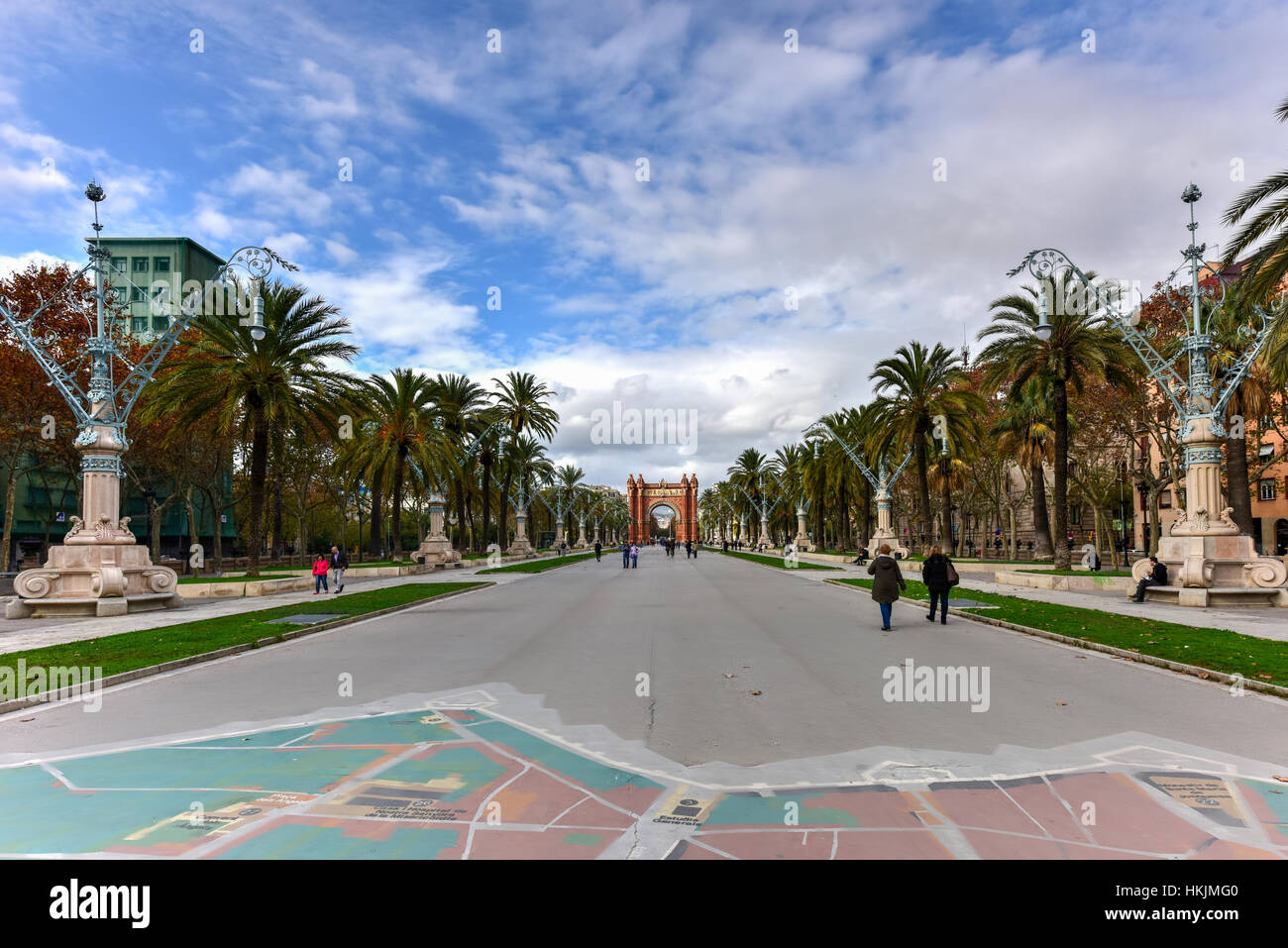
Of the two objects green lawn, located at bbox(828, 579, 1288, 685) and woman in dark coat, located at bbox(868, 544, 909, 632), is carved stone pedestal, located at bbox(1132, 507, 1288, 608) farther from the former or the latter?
woman in dark coat, located at bbox(868, 544, 909, 632)

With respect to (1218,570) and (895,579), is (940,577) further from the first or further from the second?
(1218,570)

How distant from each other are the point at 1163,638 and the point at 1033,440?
89.4ft

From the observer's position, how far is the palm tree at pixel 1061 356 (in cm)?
2595

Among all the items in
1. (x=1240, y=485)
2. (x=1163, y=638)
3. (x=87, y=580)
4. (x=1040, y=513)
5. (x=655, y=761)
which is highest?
(x=1240, y=485)

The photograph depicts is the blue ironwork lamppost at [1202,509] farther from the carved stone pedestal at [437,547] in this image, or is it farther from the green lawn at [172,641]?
the carved stone pedestal at [437,547]

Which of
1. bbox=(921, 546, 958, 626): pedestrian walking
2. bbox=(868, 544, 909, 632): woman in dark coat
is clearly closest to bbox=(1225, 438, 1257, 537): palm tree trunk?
bbox=(921, 546, 958, 626): pedestrian walking

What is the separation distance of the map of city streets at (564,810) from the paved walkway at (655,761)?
0.02 m

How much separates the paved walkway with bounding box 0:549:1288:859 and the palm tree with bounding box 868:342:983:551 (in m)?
26.6

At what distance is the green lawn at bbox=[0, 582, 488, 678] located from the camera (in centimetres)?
1036

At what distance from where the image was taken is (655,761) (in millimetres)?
5734

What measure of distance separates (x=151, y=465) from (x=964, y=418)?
41099 millimetres

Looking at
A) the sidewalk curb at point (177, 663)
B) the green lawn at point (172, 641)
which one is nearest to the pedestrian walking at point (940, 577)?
the sidewalk curb at point (177, 663)

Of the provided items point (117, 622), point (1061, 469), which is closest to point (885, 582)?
point (117, 622)
